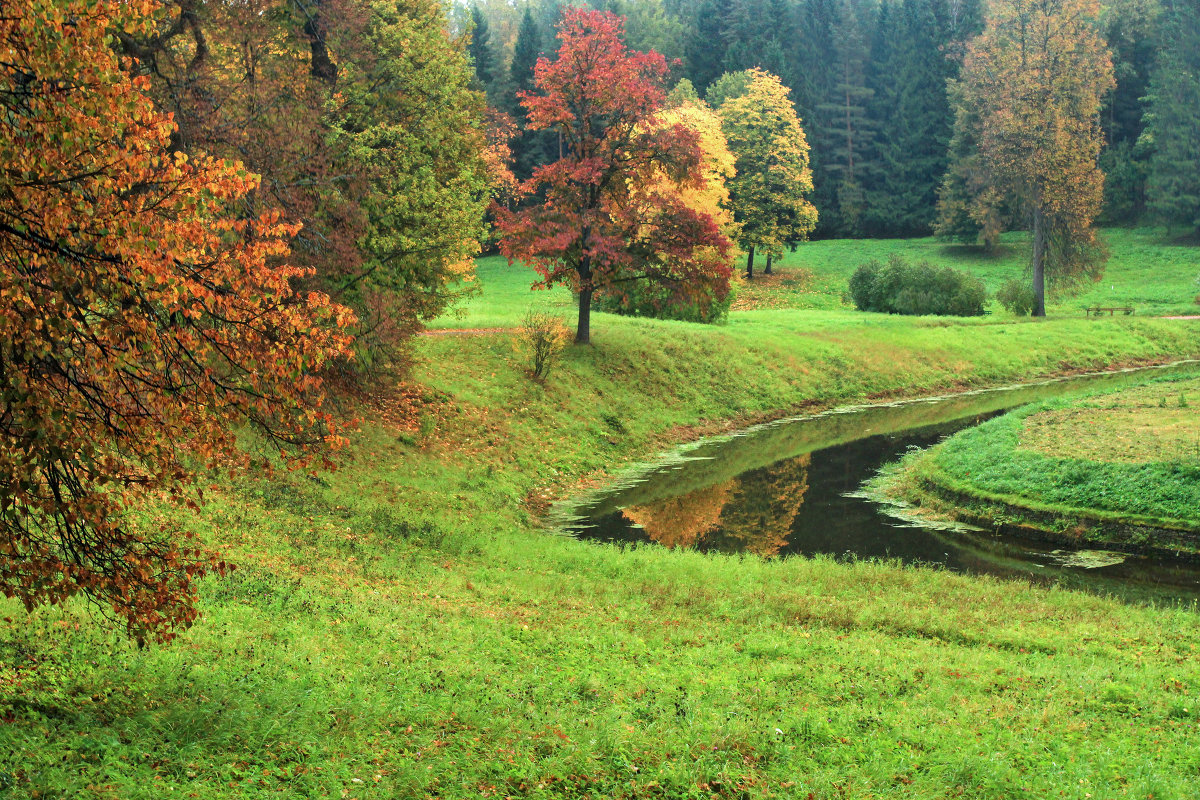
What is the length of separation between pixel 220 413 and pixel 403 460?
1436cm

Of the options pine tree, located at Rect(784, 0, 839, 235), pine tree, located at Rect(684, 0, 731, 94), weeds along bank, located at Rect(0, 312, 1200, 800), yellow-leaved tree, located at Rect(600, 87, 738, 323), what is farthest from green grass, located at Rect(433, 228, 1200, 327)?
weeds along bank, located at Rect(0, 312, 1200, 800)

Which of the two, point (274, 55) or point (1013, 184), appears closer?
point (274, 55)

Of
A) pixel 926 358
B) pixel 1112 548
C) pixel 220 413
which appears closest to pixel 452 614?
pixel 220 413

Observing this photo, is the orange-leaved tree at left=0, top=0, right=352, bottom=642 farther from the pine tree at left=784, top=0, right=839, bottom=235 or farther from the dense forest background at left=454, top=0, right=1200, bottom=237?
the pine tree at left=784, top=0, right=839, bottom=235

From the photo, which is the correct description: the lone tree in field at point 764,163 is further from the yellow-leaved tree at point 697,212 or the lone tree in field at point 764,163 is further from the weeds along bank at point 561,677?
the weeds along bank at point 561,677

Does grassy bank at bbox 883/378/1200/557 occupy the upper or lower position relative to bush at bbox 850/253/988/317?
lower

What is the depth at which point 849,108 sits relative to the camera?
91062 millimetres

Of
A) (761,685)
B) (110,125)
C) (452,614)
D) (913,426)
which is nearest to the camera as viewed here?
(110,125)

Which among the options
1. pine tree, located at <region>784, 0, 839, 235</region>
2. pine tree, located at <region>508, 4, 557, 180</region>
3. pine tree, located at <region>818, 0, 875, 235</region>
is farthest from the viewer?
pine tree, located at <region>784, 0, 839, 235</region>

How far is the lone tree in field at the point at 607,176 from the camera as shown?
2961 cm

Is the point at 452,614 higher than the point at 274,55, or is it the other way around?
the point at 274,55

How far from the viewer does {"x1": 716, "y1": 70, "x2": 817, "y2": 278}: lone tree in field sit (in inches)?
2758

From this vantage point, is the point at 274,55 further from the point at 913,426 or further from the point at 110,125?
the point at 913,426

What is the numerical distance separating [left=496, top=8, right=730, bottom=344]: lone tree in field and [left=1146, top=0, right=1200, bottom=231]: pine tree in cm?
5848
